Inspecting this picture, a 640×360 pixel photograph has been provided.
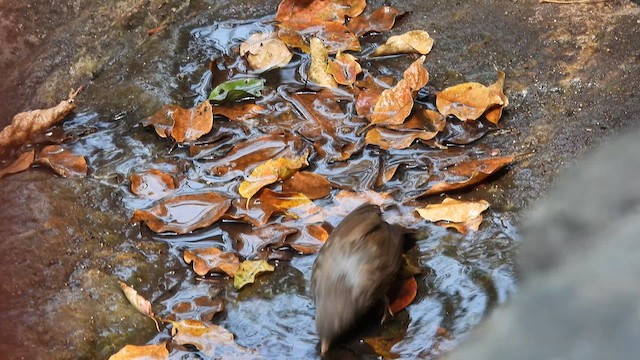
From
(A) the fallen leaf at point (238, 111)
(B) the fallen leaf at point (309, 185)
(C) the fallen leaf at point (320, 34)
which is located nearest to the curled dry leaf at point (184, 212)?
(B) the fallen leaf at point (309, 185)

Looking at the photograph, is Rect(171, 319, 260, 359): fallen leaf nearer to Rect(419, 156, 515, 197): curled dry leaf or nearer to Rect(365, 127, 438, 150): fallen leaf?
Rect(419, 156, 515, 197): curled dry leaf

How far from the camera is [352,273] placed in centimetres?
277

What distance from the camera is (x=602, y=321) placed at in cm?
279

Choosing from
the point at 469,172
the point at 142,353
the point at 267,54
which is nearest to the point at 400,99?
the point at 469,172

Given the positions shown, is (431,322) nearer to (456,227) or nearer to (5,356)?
(456,227)

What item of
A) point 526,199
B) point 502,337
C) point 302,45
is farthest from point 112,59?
point 502,337

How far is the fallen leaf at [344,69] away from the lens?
4039 mm

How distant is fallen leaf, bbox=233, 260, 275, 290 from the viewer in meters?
3.04

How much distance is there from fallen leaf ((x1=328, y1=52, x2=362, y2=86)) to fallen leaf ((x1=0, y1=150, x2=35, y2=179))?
1.54 meters

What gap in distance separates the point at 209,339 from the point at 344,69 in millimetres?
1776

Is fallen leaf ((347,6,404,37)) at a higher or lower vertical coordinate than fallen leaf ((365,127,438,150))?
higher

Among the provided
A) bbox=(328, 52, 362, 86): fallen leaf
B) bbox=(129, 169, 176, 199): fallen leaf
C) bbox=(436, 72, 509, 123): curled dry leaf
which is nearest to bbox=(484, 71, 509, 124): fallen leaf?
bbox=(436, 72, 509, 123): curled dry leaf

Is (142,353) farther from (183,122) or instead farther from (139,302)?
(183,122)

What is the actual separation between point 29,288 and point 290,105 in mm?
1563
